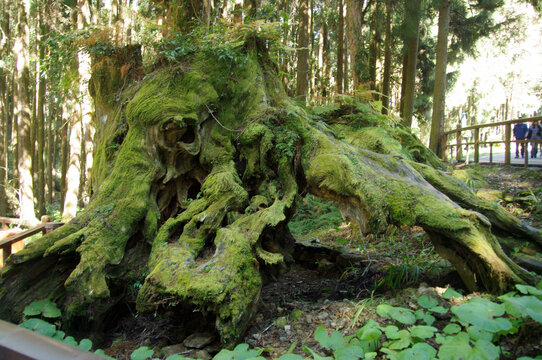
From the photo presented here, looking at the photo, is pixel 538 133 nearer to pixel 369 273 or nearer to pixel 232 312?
pixel 369 273

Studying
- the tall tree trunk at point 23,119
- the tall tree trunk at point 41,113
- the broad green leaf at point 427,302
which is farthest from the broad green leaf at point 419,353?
the tall tree trunk at point 41,113

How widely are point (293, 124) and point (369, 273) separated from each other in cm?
238

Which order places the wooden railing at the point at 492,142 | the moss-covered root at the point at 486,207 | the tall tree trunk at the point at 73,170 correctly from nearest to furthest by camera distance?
the moss-covered root at the point at 486,207 → the wooden railing at the point at 492,142 → the tall tree trunk at the point at 73,170

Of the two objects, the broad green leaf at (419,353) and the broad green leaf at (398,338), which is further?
the broad green leaf at (398,338)

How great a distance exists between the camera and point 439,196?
4.13 meters

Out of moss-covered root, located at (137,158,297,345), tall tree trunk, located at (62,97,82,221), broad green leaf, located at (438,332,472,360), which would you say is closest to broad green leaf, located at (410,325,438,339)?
broad green leaf, located at (438,332,472,360)

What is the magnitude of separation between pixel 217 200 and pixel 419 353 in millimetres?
2919

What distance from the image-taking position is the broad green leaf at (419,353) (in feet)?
7.61

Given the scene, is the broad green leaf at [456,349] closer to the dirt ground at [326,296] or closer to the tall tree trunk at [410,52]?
the dirt ground at [326,296]

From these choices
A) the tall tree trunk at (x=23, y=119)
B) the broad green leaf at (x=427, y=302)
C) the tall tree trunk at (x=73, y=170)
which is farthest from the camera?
the tall tree trunk at (x=23, y=119)

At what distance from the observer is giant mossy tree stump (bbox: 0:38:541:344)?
3.59 metres

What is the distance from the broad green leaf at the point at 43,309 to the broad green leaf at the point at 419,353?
11.4 feet

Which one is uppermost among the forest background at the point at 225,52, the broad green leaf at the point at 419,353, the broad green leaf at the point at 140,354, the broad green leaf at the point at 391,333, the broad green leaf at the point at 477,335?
the forest background at the point at 225,52

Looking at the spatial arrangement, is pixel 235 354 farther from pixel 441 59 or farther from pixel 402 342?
pixel 441 59
